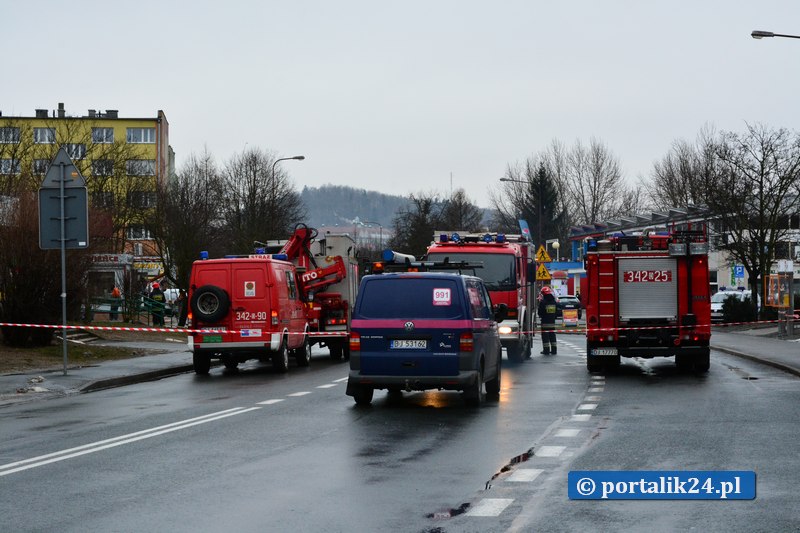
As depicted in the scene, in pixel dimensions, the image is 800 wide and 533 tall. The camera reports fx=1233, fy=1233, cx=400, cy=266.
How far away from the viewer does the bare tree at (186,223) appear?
2301 inches

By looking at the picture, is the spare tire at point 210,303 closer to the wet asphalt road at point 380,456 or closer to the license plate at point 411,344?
the wet asphalt road at point 380,456

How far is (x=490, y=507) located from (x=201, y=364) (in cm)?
1756

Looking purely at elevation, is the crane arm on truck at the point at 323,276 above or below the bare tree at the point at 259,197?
below

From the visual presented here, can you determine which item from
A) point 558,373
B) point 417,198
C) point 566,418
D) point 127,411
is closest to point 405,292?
point 566,418

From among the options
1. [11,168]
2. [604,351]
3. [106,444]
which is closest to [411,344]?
[106,444]

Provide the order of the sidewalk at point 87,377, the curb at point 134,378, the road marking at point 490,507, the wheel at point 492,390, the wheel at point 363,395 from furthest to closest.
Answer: the curb at point 134,378
the sidewalk at point 87,377
the wheel at point 492,390
the wheel at point 363,395
the road marking at point 490,507

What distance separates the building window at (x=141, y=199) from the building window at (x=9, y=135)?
23.1 feet

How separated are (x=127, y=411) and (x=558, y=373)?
34.2 feet

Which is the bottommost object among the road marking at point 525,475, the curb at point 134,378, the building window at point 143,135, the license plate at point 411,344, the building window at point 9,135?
the curb at point 134,378

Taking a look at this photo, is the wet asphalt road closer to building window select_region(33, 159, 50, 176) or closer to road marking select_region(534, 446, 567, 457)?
road marking select_region(534, 446, 567, 457)

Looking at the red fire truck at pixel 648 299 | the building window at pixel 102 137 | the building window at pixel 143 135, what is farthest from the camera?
the building window at pixel 143 135

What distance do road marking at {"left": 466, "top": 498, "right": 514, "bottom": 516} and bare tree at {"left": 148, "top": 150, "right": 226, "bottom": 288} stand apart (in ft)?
154

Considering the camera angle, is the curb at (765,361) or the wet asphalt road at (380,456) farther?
the curb at (765,361)

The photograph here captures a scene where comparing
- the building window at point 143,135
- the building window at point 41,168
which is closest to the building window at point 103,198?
the building window at point 41,168
